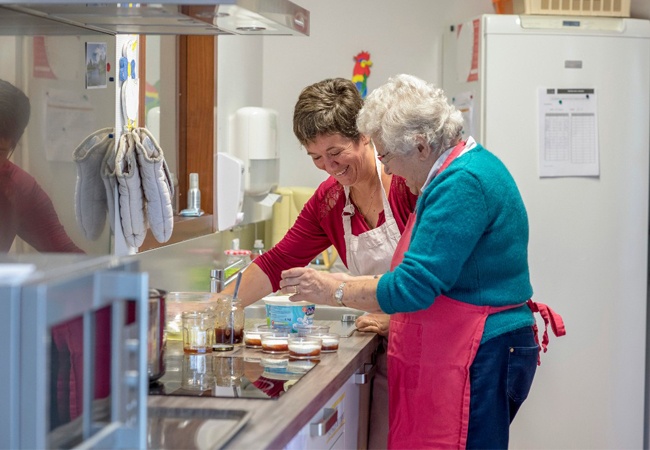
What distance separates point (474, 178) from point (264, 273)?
88 cm

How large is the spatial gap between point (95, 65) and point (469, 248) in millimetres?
938

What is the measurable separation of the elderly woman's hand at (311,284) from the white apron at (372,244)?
1.04 feet

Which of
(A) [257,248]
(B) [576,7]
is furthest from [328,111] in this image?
(B) [576,7]

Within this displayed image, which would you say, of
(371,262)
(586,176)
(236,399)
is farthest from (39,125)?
(586,176)

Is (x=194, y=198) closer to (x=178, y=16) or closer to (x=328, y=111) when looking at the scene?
(x=328, y=111)

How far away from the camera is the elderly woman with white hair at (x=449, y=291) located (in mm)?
2062

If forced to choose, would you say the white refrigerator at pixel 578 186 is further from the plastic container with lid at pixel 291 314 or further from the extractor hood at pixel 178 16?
the extractor hood at pixel 178 16

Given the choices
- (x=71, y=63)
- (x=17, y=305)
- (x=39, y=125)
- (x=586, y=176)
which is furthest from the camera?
(x=586, y=176)

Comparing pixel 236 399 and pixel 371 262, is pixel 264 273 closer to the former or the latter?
pixel 371 262

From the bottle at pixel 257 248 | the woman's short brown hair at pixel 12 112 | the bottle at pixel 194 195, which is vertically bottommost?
the bottle at pixel 257 248

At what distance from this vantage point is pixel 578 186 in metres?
3.79

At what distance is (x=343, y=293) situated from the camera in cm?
224

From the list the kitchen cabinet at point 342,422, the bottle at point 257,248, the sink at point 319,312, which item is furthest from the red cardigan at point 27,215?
the bottle at point 257,248

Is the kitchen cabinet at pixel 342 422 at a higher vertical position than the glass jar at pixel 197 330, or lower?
lower
